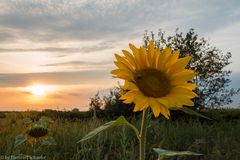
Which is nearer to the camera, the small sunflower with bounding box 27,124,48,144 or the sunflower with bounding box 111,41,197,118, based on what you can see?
the sunflower with bounding box 111,41,197,118

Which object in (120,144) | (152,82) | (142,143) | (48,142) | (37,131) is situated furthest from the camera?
(120,144)

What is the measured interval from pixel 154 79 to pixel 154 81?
2 cm

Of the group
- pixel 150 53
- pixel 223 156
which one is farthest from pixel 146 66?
pixel 223 156

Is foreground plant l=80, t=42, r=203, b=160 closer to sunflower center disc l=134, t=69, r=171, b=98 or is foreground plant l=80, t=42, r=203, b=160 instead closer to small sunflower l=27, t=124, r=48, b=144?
sunflower center disc l=134, t=69, r=171, b=98

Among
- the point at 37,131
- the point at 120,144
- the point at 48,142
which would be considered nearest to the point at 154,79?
the point at 48,142

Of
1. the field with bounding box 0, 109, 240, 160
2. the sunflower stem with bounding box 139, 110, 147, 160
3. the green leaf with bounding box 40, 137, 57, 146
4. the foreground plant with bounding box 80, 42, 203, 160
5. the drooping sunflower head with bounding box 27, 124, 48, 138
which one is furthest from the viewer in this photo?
the field with bounding box 0, 109, 240, 160

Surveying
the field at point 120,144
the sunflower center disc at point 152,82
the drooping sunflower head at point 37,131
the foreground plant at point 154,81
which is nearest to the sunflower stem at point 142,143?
the foreground plant at point 154,81

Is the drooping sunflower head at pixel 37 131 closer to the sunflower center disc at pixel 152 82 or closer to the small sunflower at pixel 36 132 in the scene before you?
the small sunflower at pixel 36 132

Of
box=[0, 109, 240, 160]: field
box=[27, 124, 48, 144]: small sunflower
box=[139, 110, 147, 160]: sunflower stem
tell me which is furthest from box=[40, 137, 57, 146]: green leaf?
box=[139, 110, 147, 160]: sunflower stem

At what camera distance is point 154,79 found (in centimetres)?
184

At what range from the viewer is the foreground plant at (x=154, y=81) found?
1.70 metres

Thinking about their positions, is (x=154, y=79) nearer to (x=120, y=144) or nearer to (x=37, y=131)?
(x=37, y=131)

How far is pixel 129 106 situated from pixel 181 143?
19.0ft

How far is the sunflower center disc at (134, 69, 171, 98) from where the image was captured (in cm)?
176
